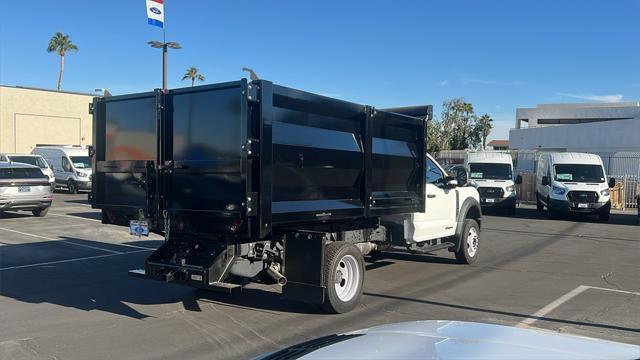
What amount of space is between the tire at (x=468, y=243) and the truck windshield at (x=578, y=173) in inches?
467

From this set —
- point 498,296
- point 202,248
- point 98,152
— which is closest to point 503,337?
point 202,248

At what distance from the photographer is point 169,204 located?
21.5ft

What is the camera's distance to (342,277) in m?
7.18

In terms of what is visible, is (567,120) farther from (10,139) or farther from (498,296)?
(498,296)

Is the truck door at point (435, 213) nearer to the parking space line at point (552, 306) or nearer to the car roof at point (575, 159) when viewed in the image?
the parking space line at point (552, 306)

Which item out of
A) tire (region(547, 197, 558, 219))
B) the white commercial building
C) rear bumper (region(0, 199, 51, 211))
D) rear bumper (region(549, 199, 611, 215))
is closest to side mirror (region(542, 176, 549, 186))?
tire (region(547, 197, 558, 219))

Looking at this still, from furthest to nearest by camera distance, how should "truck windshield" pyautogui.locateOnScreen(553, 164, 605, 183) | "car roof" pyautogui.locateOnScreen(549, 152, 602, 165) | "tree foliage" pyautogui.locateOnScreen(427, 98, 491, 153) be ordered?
"tree foliage" pyautogui.locateOnScreen(427, 98, 491, 153) < "car roof" pyautogui.locateOnScreen(549, 152, 602, 165) < "truck windshield" pyautogui.locateOnScreen(553, 164, 605, 183)

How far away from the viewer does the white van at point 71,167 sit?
27.8m

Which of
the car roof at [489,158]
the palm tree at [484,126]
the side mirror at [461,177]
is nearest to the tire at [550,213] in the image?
the car roof at [489,158]

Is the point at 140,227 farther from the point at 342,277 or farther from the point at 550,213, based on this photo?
the point at 550,213

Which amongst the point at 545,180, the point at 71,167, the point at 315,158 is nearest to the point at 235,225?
the point at 315,158

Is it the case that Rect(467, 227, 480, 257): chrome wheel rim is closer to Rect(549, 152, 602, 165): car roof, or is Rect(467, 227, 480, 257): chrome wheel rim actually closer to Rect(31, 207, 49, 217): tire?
Rect(549, 152, 602, 165): car roof

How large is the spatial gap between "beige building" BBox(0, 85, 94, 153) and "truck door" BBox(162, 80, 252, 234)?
41.3 m

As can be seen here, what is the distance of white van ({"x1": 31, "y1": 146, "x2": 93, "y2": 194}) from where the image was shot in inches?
1094
